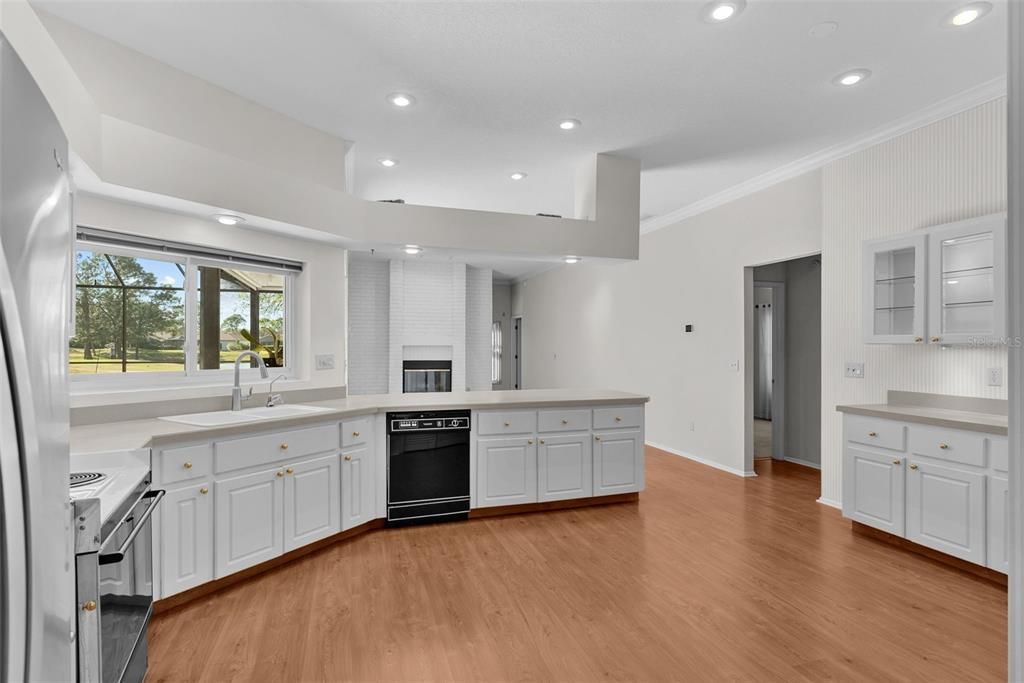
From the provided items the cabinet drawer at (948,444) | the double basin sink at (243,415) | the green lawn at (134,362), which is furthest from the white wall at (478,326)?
the cabinet drawer at (948,444)

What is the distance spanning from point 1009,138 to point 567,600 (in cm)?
252

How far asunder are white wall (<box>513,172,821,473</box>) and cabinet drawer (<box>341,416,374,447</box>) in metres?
2.33

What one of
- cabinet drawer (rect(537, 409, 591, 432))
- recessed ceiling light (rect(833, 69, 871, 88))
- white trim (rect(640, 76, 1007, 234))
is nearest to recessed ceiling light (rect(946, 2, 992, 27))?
recessed ceiling light (rect(833, 69, 871, 88))

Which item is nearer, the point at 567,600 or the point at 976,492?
the point at 567,600

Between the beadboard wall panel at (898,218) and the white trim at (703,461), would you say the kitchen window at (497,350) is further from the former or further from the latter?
the beadboard wall panel at (898,218)

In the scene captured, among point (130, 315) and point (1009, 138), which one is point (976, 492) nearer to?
point (1009, 138)

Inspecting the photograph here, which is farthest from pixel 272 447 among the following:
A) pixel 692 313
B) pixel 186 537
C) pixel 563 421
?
pixel 692 313

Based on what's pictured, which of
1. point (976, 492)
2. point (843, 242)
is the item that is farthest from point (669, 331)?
point (976, 492)

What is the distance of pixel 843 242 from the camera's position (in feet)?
13.5

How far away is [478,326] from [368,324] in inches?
73.2

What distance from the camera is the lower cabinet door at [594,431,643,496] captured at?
4.17 m

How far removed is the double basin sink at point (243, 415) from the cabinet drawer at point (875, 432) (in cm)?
353

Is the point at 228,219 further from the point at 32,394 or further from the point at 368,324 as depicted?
the point at 368,324

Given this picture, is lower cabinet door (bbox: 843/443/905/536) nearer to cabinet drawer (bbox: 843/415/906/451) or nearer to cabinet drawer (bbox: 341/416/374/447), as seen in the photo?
cabinet drawer (bbox: 843/415/906/451)
